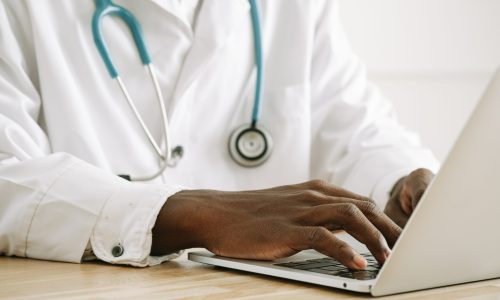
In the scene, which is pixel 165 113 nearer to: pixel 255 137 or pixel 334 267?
pixel 255 137

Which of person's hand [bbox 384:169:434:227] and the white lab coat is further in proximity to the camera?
person's hand [bbox 384:169:434:227]

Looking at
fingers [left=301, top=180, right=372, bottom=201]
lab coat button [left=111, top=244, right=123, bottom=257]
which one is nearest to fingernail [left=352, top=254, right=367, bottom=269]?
fingers [left=301, top=180, right=372, bottom=201]

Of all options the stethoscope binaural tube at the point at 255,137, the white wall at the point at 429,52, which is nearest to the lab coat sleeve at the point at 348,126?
the stethoscope binaural tube at the point at 255,137

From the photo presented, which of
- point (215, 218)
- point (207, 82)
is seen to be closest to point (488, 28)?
point (207, 82)

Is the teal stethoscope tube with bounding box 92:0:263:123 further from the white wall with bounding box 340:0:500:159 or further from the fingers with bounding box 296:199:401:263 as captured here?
the white wall with bounding box 340:0:500:159

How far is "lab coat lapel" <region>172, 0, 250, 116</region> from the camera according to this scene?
131 centimetres

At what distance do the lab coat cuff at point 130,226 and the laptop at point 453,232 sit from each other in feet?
0.54

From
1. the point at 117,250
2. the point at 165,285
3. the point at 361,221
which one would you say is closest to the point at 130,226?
the point at 117,250

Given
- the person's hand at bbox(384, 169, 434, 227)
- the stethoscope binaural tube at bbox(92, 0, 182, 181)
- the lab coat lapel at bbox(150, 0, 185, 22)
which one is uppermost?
the lab coat lapel at bbox(150, 0, 185, 22)

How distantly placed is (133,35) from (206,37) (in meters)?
0.13

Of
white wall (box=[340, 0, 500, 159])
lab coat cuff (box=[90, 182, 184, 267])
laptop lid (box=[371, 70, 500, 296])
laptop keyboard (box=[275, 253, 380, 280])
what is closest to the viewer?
laptop lid (box=[371, 70, 500, 296])

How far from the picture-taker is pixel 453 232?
24.6 inches

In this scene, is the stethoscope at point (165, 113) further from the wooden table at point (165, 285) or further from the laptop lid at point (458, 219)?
the laptop lid at point (458, 219)

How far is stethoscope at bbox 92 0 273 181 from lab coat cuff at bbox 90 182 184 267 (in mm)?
257
